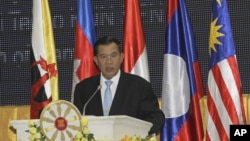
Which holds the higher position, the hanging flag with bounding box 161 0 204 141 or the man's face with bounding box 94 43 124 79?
the man's face with bounding box 94 43 124 79

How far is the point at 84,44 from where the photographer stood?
612cm

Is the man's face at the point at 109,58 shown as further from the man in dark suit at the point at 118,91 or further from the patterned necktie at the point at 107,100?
the patterned necktie at the point at 107,100

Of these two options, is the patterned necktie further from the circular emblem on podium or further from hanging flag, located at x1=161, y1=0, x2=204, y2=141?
hanging flag, located at x1=161, y1=0, x2=204, y2=141

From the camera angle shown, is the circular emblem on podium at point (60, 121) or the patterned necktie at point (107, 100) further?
the patterned necktie at point (107, 100)

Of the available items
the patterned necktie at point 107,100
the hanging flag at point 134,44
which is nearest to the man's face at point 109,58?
the patterned necktie at point 107,100

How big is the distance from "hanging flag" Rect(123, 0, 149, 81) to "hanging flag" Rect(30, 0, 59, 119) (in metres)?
0.69

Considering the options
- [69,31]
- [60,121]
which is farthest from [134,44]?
[60,121]

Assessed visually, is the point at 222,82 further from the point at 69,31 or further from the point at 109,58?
the point at 109,58

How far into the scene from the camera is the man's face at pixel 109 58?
4.16m

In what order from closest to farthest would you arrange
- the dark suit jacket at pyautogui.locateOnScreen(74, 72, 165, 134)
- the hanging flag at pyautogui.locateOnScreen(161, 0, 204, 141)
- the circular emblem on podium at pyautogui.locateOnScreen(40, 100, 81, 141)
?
the circular emblem on podium at pyautogui.locateOnScreen(40, 100, 81, 141) < the dark suit jacket at pyautogui.locateOnScreen(74, 72, 165, 134) < the hanging flag at pyautogui.locateOnScreen(161, 0, 204, 141)

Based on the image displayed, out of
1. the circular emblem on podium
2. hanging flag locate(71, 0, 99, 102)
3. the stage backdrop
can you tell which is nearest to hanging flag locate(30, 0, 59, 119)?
hanging flag locate(71, 0, 99, 102)

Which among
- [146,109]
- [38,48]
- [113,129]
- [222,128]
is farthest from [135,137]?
[38,48]

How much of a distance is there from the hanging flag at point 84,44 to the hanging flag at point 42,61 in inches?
8.7

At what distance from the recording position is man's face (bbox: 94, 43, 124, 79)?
13.7 ft
